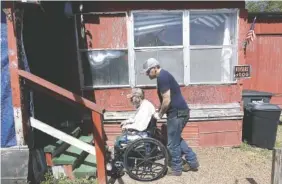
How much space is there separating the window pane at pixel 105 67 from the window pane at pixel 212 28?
4.87 ft

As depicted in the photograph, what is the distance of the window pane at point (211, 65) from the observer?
21.1 feet

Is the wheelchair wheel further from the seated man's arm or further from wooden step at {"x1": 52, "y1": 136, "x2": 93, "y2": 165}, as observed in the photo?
wooden step at {"x1": 52, "y1": 136, "x2": 93, "y2": 165}

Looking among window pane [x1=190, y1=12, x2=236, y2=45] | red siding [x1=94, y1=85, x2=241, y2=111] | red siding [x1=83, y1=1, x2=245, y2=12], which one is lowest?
red siding [x1=94, y1=85, x2=241, y2=111]

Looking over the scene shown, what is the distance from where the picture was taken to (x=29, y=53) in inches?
199

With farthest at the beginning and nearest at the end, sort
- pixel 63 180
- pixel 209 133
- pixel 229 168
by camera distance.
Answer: pixel 209 133 → pixel 229 168 → pixel 63 180

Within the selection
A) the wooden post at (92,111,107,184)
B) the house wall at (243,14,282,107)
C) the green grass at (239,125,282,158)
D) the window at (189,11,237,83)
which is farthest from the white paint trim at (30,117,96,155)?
the house wall at (243,14,282,107)

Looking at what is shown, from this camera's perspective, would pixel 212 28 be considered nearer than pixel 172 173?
No

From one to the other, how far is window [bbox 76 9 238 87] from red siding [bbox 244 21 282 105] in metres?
4.54

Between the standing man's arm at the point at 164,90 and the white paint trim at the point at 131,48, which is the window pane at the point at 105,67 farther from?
the standing man's arm at the point at 164,90

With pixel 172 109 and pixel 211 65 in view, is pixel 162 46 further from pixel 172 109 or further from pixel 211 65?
pixel 172 109

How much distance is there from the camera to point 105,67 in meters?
6.41

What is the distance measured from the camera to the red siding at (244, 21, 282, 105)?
1052 centimetres

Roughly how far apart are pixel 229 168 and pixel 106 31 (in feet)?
11.3

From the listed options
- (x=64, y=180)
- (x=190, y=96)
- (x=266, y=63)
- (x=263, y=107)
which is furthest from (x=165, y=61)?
(x=266, y=63)
